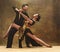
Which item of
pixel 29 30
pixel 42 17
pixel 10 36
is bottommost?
pixel 10 36

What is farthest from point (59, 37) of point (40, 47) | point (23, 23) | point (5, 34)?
point (5, 34)

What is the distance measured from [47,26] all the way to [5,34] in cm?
84

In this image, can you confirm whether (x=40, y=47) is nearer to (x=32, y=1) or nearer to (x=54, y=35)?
(x=54, y=35)

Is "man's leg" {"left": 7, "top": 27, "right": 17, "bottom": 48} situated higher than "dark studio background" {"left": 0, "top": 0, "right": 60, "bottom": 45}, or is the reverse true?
"dark studio background" {"left": 0, "top": 0, "right": 60, "bottom": 45}

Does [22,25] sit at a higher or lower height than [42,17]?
lower

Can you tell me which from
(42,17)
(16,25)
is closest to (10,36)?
(16,25)

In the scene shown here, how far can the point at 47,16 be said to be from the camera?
480 cm

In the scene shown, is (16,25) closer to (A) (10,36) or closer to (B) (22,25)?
(B) (22,25)

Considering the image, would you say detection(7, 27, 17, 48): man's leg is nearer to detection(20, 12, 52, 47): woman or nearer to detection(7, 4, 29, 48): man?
detection(7, 4, 29, 48): man

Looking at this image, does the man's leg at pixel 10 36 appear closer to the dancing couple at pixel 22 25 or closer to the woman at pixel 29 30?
the dancing couple at pixel 22 25

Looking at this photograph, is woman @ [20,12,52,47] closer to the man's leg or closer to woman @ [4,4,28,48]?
woman @ [4,4,28,48]

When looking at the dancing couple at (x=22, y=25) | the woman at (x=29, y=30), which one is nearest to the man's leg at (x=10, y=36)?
the dancing couple at (x=22, y=25)

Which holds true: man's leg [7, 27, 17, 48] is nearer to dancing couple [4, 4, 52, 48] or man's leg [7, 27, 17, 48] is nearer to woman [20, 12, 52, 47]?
dancing couple [4, 4, 52, 48]

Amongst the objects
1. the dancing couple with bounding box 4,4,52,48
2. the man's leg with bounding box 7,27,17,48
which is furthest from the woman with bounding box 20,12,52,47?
the man's leg with bounding box 7,27,17,48
